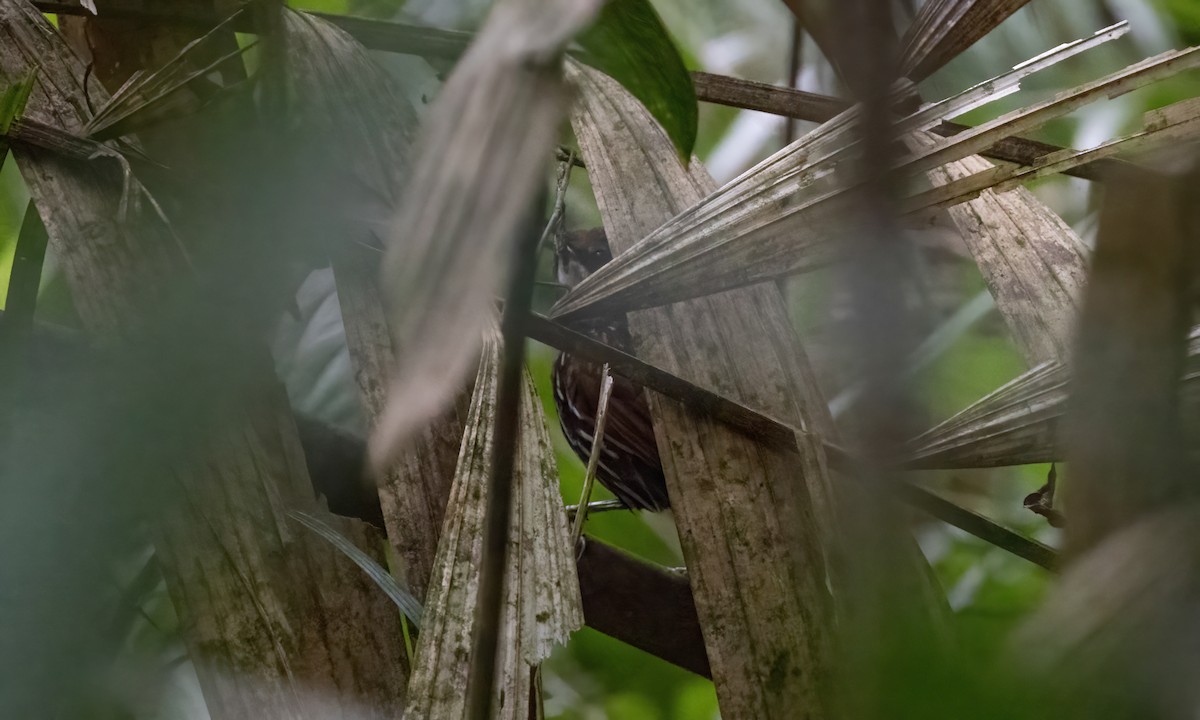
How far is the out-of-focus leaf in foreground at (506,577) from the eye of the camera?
492 millimetres

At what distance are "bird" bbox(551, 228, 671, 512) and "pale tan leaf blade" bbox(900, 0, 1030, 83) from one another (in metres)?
0.40

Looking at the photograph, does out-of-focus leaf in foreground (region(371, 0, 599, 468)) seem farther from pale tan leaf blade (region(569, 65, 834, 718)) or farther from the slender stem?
the slender stem

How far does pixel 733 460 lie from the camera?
0.66 metres

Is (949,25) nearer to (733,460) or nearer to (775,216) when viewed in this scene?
A: (775,216)

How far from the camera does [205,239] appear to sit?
1.94 ft

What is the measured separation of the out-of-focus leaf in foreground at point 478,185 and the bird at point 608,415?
0.73m

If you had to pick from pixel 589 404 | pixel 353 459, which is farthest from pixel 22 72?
pixel 589 404

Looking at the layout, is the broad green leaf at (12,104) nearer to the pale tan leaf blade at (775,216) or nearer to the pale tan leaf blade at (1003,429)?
the pale tan leaf blade at (775,216)

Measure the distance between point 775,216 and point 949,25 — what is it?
242 millimetres

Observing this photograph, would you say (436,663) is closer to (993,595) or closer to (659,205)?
(659,205)

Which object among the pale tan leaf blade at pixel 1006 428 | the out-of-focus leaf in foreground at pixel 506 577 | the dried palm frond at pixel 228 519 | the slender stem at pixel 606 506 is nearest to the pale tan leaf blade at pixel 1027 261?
the pale tan leaf blade at pixel 1006 428

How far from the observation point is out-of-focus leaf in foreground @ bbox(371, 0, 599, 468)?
245mm

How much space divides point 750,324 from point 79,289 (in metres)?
0.45

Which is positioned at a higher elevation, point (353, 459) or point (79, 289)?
point (79, 289)
